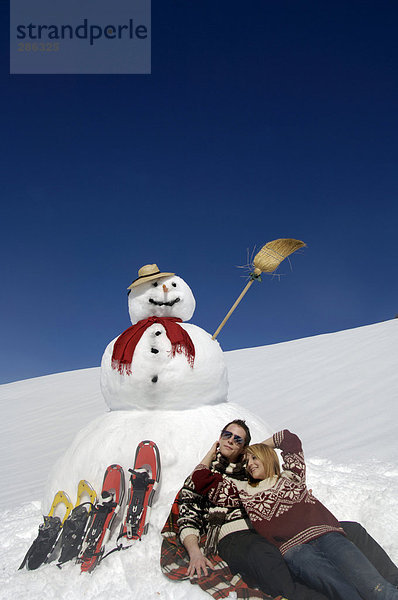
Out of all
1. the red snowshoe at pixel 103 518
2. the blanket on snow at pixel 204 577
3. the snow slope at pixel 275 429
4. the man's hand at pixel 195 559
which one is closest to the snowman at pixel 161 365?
the snow slope at pixel 275 429

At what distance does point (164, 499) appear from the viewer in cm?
251

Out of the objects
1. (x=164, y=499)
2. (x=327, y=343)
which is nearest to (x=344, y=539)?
(x=164, y=499)

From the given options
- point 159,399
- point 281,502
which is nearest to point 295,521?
point 281,502

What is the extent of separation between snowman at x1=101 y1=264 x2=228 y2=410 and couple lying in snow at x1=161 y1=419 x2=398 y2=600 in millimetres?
885

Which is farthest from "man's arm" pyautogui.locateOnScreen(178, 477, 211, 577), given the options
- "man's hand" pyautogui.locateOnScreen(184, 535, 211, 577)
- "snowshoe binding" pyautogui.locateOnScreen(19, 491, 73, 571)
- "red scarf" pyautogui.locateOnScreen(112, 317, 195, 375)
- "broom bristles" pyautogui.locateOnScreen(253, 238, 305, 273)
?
"broom bristles" pyautogui.locateOnScreen(253, 238, 305, 273)

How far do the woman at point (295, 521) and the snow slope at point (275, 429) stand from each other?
42cm

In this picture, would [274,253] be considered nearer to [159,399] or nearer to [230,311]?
[230,311]

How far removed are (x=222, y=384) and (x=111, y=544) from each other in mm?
1321

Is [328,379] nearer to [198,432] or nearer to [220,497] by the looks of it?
[198,432]

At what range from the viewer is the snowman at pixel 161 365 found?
2924mm

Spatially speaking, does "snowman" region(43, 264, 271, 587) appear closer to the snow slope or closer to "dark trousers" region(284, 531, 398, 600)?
the snow slope

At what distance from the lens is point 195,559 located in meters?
1.81

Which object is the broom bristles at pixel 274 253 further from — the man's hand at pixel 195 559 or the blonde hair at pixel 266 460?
the man's hand at pixel 195 559

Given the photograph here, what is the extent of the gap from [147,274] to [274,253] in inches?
39.6
